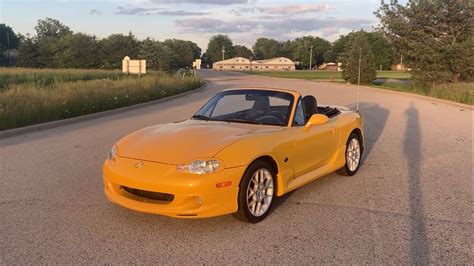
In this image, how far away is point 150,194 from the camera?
484 centimetres

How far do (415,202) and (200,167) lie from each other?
2.90 metres

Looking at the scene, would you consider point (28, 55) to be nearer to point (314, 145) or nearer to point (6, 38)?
point (6, 38)

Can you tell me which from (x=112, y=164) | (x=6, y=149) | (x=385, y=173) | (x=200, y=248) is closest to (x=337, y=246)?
(x=200, y=248)

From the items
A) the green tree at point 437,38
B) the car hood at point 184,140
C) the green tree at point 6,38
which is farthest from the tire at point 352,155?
the green tree at point 6,38

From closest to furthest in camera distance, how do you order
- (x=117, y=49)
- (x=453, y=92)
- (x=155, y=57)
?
1. (x=453, y=92)
2. (x=155, y=57)
3. (x=117, y=49)

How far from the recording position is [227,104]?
6.74 m

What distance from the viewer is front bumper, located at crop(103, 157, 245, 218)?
463 cm

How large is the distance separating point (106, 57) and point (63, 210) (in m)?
112

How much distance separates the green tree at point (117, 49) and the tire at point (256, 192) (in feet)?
338

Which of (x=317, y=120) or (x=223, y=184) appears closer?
Answer: (x=223, y=184)

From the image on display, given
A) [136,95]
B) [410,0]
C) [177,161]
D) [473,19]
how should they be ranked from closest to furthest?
[177,161] < [136,95] < [473,19] < [410,0]

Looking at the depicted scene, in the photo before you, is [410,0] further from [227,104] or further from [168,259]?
[168,259]

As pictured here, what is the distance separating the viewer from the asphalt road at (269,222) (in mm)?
4301

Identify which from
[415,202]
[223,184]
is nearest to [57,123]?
[223,184]
